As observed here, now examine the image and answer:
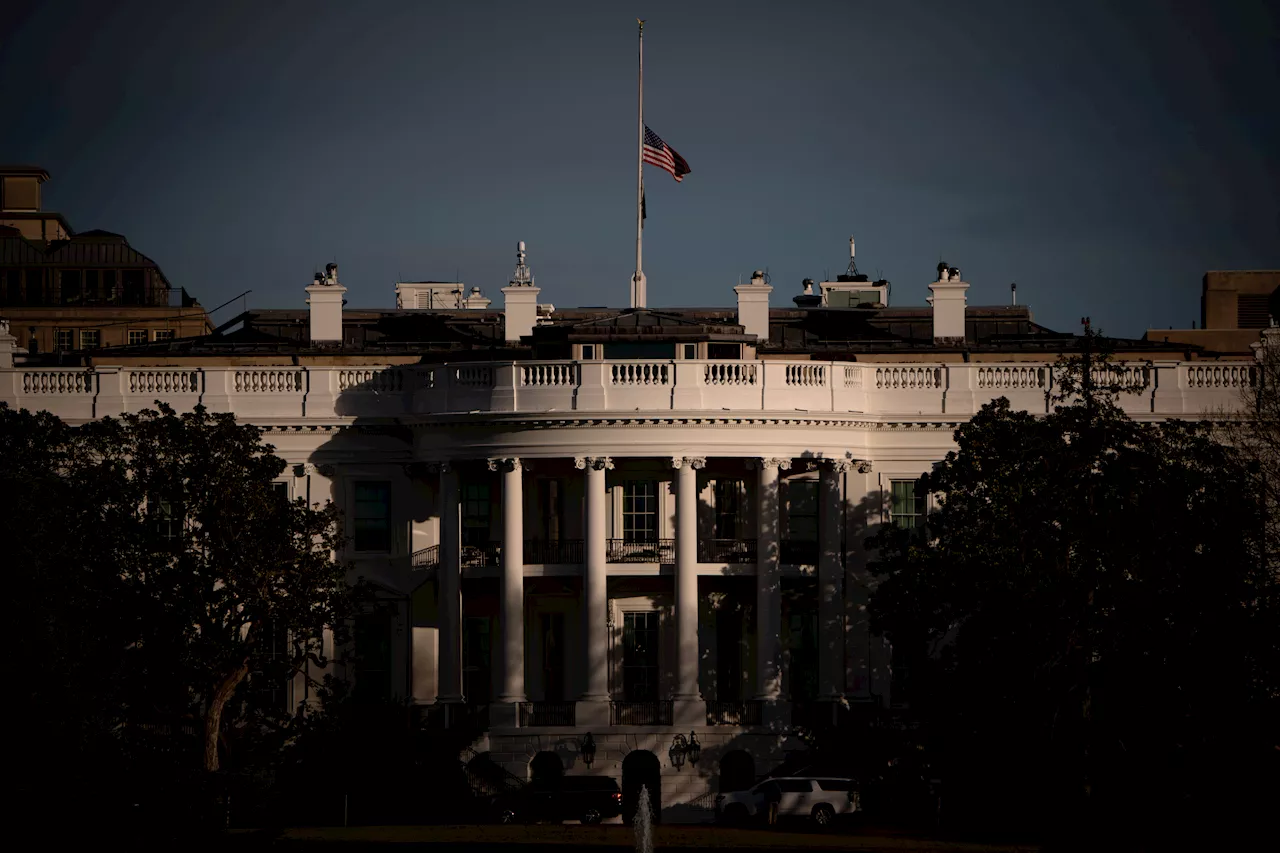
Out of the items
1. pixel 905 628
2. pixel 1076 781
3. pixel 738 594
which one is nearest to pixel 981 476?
pixel 905 628

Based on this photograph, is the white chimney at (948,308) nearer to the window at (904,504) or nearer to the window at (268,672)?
the window at (904,504)

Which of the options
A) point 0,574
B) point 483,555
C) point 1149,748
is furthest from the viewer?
point 483,555

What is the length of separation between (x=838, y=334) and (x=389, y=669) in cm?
1884

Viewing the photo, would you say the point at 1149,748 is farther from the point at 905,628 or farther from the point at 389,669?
the point at 389,669

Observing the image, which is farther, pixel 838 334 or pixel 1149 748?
pixel 838 334

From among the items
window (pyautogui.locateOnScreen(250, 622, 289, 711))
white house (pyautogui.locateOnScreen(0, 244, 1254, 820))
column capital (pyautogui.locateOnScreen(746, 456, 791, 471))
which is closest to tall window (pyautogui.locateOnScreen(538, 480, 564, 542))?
white house (pyautogui.locateOnScreen(0, 244, 1254, 820))

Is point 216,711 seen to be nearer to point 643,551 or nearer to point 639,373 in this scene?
point 643,551

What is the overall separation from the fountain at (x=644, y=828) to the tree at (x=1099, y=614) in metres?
7.17

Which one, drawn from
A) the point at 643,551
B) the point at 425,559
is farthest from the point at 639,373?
the point at 425,559

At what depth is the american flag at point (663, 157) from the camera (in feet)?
292

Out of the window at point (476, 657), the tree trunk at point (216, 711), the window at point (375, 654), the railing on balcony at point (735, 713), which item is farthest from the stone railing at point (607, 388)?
the tree trunk at point (216, 711)

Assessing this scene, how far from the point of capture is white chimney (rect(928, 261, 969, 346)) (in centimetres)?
8762

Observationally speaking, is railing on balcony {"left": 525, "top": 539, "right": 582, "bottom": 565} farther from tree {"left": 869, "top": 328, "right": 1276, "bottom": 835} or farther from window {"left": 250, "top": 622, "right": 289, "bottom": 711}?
tree {"left": 869, "top": 328, "right": 1276, "bottom": 835}

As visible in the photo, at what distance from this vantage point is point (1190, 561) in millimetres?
61750
